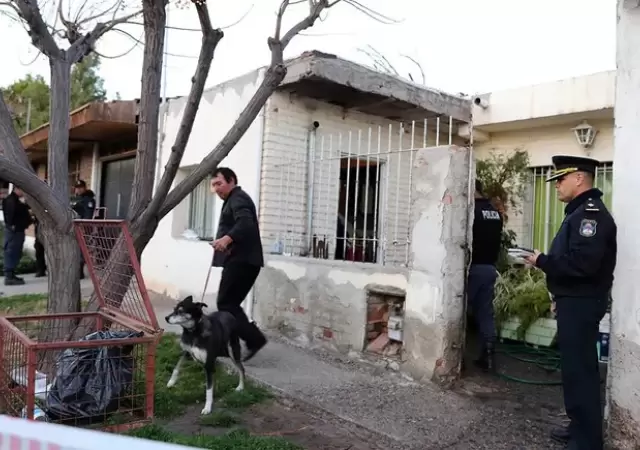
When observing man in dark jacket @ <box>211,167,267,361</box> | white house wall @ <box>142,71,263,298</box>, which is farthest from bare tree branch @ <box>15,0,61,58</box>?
white house wall @ <box>142,71,263,298</box>

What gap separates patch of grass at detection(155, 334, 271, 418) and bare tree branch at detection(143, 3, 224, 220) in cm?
136

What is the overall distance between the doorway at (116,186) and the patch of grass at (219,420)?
819cm

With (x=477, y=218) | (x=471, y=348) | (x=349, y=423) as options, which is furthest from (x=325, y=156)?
Result: (x=349, y=423)

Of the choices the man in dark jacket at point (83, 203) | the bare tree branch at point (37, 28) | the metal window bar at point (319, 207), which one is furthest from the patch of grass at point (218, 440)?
the man in dark jacket at point (83, 203)

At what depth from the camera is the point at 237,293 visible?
5.23 metres

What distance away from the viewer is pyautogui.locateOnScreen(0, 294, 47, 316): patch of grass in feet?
25.2

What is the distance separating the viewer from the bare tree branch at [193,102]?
4.36 m

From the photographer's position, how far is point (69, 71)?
4.84m

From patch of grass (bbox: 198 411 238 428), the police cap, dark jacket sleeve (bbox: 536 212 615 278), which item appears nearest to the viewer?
dark jacket sleeve (bbox: 536 212 615 278)

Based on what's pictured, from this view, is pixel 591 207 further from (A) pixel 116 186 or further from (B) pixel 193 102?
(A) pixel 116 186

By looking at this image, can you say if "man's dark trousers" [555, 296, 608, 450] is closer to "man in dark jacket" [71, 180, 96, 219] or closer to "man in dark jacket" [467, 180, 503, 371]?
"man in dark jacket" [467, 180, 503, 371]

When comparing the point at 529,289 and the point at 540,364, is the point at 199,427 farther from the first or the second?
the point at 529,289

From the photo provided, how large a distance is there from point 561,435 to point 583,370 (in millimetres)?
675

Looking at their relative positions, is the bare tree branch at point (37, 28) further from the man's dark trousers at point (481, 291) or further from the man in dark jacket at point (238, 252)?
the man's dark trousers at point (481, 291)
